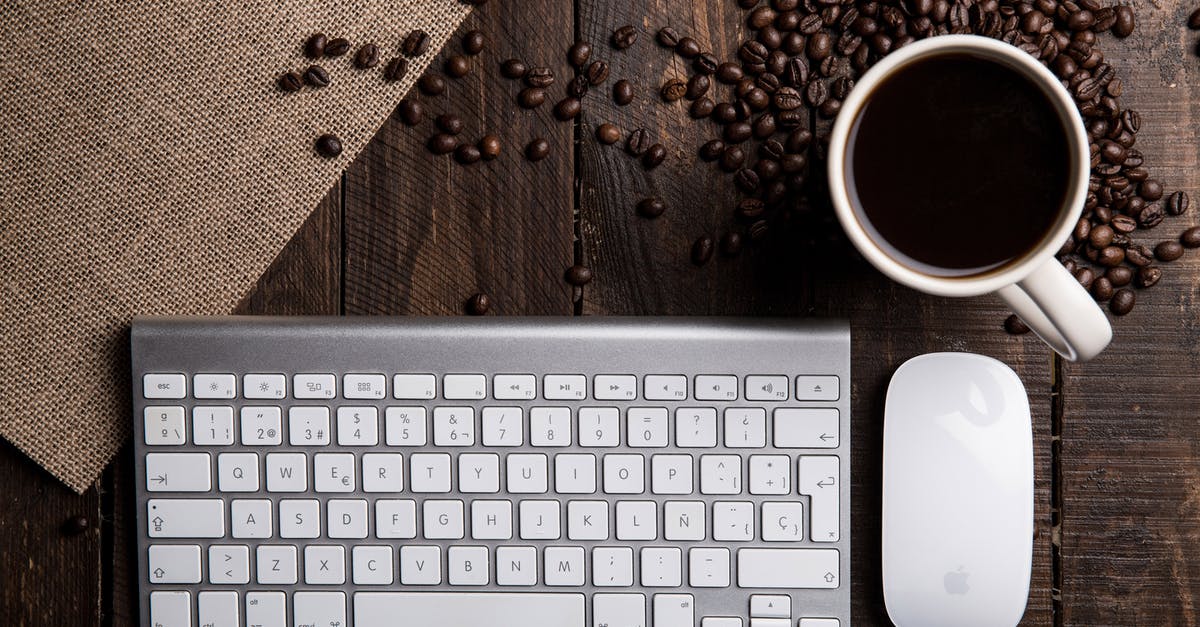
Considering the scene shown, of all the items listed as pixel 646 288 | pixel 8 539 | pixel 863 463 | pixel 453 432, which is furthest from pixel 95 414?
pixel 863 463

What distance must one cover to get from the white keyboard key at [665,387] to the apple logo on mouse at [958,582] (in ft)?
0.76

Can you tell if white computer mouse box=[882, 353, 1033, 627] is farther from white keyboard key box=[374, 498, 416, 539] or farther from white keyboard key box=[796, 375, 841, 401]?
white keyboard key box=[374, 498, 416, 539]

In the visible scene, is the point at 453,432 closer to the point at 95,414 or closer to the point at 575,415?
the point at 575,415

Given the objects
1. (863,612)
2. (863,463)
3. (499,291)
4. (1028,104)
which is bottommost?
(863,612)

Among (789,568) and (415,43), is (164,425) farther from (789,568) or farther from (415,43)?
(789,568)

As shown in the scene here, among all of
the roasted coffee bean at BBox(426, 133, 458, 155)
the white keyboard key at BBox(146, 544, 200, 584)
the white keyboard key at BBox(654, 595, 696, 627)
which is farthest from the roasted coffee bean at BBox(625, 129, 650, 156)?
the white keyboard key at BBox(146, 544, 200, 584)

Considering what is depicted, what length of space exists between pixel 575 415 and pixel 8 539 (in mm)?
467

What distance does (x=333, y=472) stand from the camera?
654 millimetres

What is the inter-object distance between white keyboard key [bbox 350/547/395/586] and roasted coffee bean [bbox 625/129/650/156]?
354 mm

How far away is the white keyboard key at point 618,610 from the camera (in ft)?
2.14

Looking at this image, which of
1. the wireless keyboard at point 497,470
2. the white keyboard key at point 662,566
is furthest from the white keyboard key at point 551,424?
the white keyboard key at point 662,566

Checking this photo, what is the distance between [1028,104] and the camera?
0.57 meters

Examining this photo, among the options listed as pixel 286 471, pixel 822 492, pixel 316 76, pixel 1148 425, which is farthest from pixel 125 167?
pixel 1148 425

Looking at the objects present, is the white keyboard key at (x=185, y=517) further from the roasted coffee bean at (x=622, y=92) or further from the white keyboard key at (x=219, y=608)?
the roasted coffee bean at (x=622, y=92)
